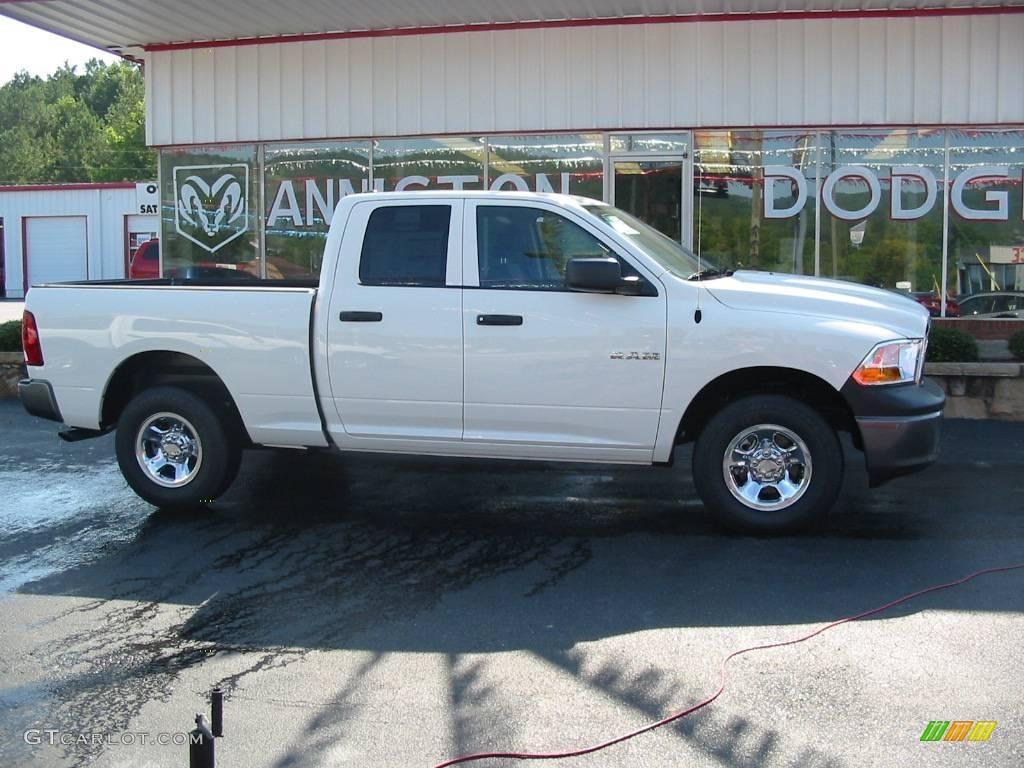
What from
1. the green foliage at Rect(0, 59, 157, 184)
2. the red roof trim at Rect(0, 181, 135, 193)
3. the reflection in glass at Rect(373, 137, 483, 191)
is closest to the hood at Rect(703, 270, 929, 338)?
the reflection in glass at Rect(373, 137, 483, 191)

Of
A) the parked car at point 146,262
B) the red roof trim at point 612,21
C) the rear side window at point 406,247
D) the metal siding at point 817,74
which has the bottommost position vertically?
the rear side window at point 406,247

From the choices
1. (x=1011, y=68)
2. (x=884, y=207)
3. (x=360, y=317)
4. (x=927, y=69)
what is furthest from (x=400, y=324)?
(x=1011, y=68)

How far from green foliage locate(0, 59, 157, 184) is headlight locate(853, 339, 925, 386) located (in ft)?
226

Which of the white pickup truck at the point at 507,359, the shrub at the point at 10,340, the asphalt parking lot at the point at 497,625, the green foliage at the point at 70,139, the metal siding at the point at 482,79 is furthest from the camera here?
the green foliage at the point at 70,139

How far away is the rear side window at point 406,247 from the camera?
6840 mm

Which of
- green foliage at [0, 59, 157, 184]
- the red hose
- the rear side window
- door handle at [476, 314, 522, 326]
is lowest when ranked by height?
the red hose

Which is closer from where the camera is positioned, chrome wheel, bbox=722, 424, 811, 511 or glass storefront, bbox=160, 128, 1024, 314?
chrome wheel, bbox=722, 424, 811, 511

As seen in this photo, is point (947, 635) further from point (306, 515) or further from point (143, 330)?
point (143, 330)

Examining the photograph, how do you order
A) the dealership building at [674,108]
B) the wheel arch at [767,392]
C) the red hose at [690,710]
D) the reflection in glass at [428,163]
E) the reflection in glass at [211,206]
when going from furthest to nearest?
1. the reflection in glass at [211,206]
2. the reflection in glass at [428,163]
3. the dealership building at [674,108]
4. the wheel arch at [767,392]
5. the red hose at [690,710]

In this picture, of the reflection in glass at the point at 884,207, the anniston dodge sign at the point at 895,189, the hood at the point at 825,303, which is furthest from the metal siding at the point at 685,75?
the hood at the point at 825,303

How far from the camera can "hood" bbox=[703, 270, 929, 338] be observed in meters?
6.27

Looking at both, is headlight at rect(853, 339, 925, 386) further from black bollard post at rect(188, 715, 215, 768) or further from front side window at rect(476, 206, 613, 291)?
black bollard post at rect(188, 715, 215, 768)

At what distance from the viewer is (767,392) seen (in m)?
6.55

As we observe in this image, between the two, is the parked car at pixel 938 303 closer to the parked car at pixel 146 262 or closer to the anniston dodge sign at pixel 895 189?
the anniston dodge sign at pixel 895 189
